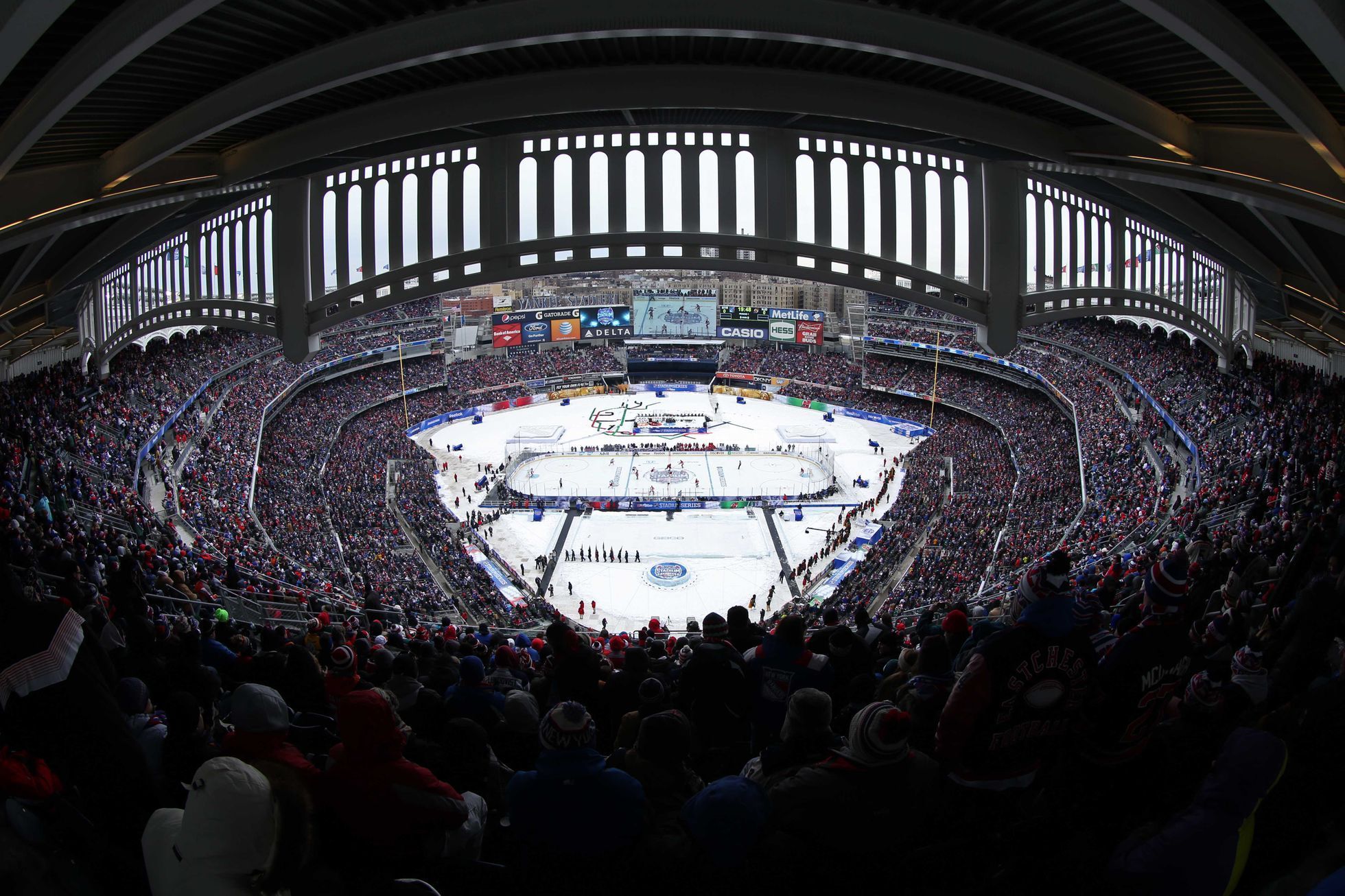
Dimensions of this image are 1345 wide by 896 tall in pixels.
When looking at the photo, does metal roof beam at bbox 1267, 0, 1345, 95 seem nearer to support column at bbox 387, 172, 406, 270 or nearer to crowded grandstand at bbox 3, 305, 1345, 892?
crowded grandstand at bbox 3, 305, 1345, 892

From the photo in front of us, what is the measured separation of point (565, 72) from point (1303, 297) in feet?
50.3

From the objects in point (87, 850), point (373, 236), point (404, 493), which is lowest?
point (87, 850)

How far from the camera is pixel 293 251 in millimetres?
14781

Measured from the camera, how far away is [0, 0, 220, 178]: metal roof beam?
274 inches

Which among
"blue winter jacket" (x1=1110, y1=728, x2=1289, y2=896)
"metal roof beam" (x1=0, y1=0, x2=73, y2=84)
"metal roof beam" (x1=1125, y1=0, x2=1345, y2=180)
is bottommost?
"blue winter jacket" (x1=1110, y1=728, x2=1289, y2=896)

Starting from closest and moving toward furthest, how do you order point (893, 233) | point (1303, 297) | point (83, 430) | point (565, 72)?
point (565, 72)
point (893, 233)
point (1303, 297)
point (83, 430)

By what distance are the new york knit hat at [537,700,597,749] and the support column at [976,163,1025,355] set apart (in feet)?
38.0

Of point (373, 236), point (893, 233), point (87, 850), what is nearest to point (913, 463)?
point (893, 233)

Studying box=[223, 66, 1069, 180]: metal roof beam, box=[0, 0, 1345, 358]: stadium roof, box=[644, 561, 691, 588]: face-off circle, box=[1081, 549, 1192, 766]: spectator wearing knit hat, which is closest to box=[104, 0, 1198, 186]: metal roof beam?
box=[0, 0, 1345, 358]: stadium roof

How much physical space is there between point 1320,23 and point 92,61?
943cm

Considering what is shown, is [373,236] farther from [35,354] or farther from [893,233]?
[35,354]

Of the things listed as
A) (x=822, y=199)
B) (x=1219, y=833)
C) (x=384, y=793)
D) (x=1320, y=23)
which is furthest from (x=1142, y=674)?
(x=822, y=199)

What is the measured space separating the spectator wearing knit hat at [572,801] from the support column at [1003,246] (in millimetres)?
11625

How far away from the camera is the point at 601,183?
14633mm
